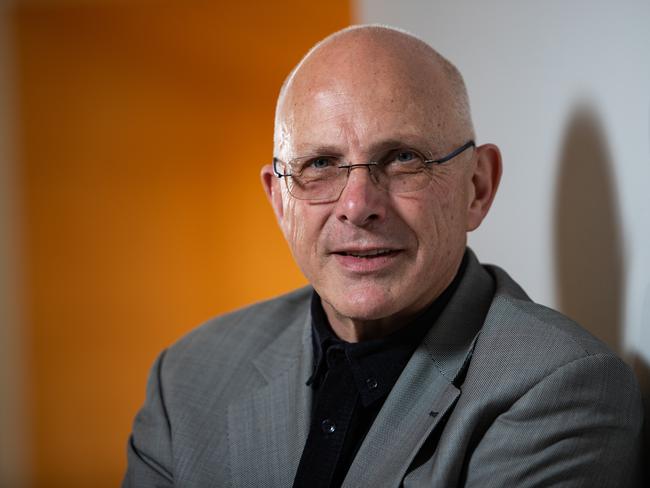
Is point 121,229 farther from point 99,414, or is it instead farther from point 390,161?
point 390,161

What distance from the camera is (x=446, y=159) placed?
131cm

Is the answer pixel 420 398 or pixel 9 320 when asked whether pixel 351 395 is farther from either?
pixel 9 320

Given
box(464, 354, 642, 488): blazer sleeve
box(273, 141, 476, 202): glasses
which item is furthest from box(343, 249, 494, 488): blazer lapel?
box(273, 141, 476, 202): glasses

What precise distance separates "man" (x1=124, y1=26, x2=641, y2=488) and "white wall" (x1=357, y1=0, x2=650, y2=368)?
0.15 metres

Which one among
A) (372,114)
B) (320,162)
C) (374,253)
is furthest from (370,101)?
(374,253)

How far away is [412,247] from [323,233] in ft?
0.50

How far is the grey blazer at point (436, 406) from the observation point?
1.09 meters

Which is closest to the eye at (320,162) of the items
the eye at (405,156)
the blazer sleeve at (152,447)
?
the eye at (405,156)

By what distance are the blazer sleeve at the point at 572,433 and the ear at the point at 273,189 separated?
23.5 inches

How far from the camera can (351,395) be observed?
1389 mm

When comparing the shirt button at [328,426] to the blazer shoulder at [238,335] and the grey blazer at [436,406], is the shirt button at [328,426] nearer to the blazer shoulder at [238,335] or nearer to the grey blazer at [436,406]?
the grey blazer at [436,406]

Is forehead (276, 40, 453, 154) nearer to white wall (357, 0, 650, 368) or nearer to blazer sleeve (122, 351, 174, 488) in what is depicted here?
white wall (357, 0, 650, 368)

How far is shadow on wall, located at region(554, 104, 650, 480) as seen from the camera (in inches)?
53.1

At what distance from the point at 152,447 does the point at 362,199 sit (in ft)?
2.31
